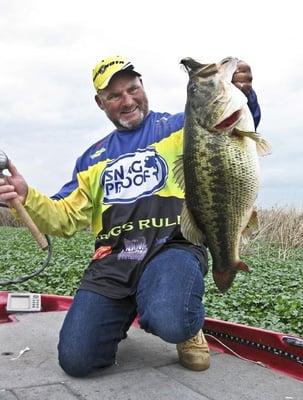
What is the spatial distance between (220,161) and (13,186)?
51.2 inches

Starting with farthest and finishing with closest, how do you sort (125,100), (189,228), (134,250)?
1. (125,100)
2. (134,250)
3. (189,228)

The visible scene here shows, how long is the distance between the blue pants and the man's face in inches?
34.8

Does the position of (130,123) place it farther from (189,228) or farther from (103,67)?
(189,228)

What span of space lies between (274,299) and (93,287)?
9.94 feet

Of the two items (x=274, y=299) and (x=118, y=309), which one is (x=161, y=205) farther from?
(x=274, y=299)

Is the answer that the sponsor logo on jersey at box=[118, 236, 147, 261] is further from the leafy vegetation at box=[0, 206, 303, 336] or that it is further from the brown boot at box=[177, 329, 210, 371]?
the leafy vegetation at box=[0, 206, 303, 336]

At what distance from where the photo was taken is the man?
3164 mm

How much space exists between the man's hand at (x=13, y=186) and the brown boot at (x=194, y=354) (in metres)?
1.25

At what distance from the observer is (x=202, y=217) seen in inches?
108

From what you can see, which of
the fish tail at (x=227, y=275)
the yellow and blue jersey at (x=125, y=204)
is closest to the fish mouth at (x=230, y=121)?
the fish tail at (x=227, y=275)

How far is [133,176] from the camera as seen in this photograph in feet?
11.7

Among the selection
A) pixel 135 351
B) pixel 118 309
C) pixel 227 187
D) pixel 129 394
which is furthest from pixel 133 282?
pixel 227 187

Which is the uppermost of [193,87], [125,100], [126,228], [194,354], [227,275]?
[125,100]

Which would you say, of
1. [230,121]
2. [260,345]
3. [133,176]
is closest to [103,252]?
[133,176]
